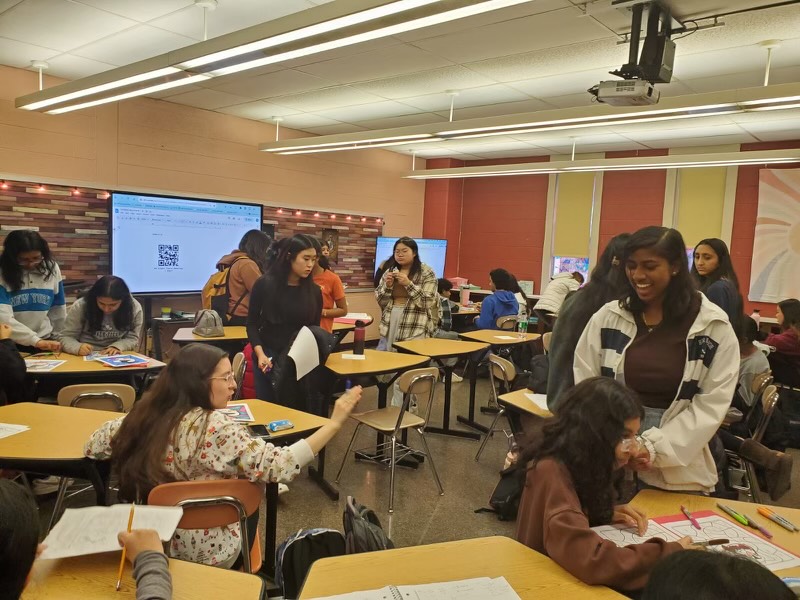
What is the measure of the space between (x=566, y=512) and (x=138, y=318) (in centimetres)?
358

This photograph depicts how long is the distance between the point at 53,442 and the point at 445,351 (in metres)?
2.89

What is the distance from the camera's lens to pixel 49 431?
240 cm

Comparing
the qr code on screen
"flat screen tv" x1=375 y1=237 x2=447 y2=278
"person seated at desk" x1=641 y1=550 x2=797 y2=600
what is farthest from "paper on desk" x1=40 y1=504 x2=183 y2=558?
"flat screen tv" x1=375 y1=237 x2=447 y2=278

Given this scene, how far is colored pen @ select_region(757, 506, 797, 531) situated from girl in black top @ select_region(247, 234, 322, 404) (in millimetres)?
2578

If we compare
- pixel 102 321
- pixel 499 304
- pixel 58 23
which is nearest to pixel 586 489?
pixel 102 321

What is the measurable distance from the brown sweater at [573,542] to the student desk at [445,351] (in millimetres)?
2880

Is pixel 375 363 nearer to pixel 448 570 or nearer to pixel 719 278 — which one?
pixel 719 278

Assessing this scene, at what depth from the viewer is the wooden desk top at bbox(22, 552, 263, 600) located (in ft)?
4.26

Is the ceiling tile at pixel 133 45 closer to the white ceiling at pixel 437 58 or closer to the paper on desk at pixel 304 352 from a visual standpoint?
the white ceiling at pixel 437 58

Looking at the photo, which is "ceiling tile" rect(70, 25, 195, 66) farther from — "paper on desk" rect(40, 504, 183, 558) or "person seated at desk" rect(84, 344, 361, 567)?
"paper on desk" rect(40, 504, 183, 558)

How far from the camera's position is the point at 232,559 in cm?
197

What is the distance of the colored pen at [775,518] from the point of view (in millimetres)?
1696

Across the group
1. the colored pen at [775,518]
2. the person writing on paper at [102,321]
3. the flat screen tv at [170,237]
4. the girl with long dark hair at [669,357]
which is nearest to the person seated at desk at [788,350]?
the girl with long dark hair at [669,357]

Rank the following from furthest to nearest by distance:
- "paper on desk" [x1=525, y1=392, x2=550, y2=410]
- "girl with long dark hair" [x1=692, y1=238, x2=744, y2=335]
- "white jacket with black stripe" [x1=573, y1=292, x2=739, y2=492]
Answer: "girl with long dark hair" [x1=692, y1=238, x2=744, y2=335] < "paper on desk" [x1=525, y1=392, x2=550, y2=410] < "white jacket with black stripe" [x1=573, y1=292, x2=739, y2=492]
